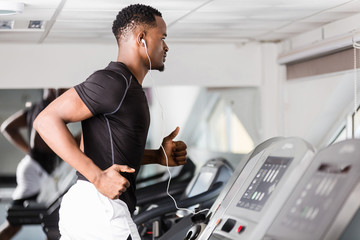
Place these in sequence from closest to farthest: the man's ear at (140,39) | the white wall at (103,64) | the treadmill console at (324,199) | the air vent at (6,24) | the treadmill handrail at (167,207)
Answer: the treadmill console at (324,199)
the man's ear at (140,39)
the treadmill handrail at (167,207)
the air vent at (6,24)
the white wall at (103,64)

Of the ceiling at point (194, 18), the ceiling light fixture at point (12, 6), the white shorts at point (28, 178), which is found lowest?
the white shorts at point (28, 178)

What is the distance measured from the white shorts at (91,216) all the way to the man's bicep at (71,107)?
0.81 ft

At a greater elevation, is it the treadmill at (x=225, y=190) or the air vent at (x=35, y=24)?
the air vent at (x=35, y=24)

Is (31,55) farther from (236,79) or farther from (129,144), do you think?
(129,144)

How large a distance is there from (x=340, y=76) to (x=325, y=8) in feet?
2.24

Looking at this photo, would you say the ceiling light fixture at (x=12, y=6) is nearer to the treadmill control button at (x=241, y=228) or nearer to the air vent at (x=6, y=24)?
the air vent at (x=6, y=24)

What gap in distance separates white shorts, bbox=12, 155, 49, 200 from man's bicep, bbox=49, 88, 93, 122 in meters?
3.61

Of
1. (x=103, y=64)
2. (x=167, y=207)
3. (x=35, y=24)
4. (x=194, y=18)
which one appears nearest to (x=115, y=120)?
(x=167, y=207)

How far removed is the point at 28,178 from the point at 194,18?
218 cm

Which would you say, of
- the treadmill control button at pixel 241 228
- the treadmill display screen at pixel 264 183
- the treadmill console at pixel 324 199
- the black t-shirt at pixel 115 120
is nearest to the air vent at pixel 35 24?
the black t-shirt at pixel 115 120

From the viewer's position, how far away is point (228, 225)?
89.0 inches

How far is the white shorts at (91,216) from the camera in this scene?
2.20 meters

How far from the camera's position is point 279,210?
6.44 ft

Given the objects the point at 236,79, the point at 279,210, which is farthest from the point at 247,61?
the point at 279,210
